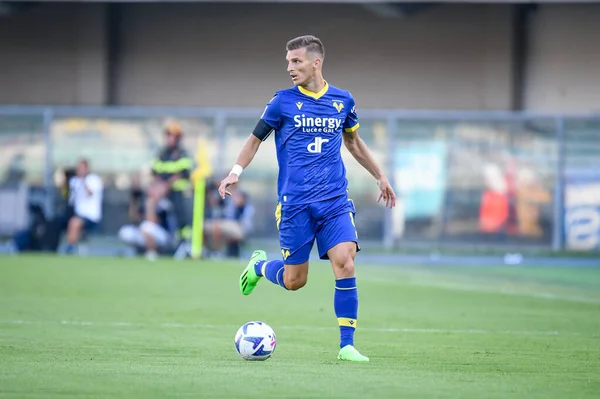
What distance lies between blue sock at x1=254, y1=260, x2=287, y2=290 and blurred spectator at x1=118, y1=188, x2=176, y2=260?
46.2ft

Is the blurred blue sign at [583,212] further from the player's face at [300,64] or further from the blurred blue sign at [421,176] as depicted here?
the player's face at [300,64]

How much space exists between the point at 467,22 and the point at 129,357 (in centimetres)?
2229

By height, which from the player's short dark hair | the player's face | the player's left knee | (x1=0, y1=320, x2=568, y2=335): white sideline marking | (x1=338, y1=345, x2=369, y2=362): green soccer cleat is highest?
the player's short dark hair

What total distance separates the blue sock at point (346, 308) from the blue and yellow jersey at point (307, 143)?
683mm

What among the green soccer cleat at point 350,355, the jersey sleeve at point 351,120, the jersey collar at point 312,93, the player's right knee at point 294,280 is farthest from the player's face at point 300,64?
the green soccer cleat at point 350,355

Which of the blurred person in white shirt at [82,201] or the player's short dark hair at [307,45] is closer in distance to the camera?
the player's short dark hair at [307,45]

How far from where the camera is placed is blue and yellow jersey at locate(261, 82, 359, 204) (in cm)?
948

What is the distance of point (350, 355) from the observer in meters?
9.17

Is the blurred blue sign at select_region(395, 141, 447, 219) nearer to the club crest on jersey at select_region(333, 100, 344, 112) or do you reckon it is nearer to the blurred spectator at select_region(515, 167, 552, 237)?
the blurred spectator at select_region(515, 167, 552, 237)

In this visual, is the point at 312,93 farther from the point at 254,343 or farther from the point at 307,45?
the point at 254,343

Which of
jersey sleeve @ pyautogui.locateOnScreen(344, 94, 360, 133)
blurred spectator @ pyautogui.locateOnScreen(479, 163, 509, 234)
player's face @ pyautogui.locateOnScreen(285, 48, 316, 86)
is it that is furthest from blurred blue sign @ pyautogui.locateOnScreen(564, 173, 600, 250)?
player's face @ pyautogui.locateOnScreen(285, 48, 316, 86)

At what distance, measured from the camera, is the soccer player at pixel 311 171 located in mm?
9375

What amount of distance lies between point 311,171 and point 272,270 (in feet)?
3.45

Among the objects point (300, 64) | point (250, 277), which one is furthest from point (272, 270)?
point (300, 64)
